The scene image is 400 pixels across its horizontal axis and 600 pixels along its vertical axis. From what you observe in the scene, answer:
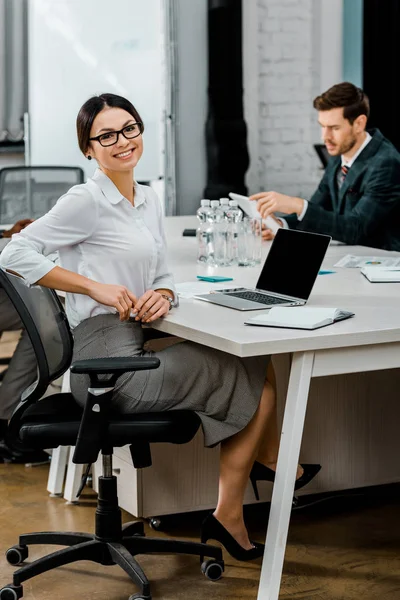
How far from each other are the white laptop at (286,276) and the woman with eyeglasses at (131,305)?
177mm

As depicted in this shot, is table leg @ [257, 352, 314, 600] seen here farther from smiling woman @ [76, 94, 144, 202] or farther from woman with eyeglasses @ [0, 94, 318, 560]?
smiling woman @ [76, 94, 144, 202]

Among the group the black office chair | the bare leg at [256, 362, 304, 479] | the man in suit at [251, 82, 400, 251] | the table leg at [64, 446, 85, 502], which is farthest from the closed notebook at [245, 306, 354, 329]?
the man in suit at [251, 82, 400, 251]

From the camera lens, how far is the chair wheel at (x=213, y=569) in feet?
7.76

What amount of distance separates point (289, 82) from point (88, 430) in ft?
13.6

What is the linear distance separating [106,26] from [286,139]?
1.25 metres

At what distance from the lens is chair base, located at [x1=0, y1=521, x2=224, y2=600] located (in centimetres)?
225

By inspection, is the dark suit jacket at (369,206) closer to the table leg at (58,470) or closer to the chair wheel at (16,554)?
the table leg at (58,470)

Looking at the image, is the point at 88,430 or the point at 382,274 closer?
the point at 88,430

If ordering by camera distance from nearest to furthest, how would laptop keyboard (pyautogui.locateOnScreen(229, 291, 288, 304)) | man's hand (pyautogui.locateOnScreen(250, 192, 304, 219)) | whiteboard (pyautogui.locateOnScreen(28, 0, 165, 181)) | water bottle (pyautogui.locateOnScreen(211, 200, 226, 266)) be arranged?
laptop keyboard (pyautogui.locateOnScreen(229, 291, 288, 304)), water bottle (pyautogui.locateOnScreen(211, 200, 226, 266)), man's hand (pyautogui.locateOnScreen(250, 192, 304, 219)), whiteboard (pyautogui.locateOnScreen(28, 0, 165, 181))

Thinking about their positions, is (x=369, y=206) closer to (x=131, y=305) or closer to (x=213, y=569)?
(x=131, y=305)

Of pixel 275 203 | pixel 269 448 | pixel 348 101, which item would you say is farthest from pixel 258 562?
pixel 348 101

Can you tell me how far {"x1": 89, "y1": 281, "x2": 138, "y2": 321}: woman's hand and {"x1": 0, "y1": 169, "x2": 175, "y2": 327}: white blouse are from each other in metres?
0.06

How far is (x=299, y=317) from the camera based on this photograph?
7.23 ft

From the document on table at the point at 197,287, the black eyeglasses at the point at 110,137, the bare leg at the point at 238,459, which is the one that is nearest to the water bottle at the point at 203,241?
the document on table at the point at 197,287
